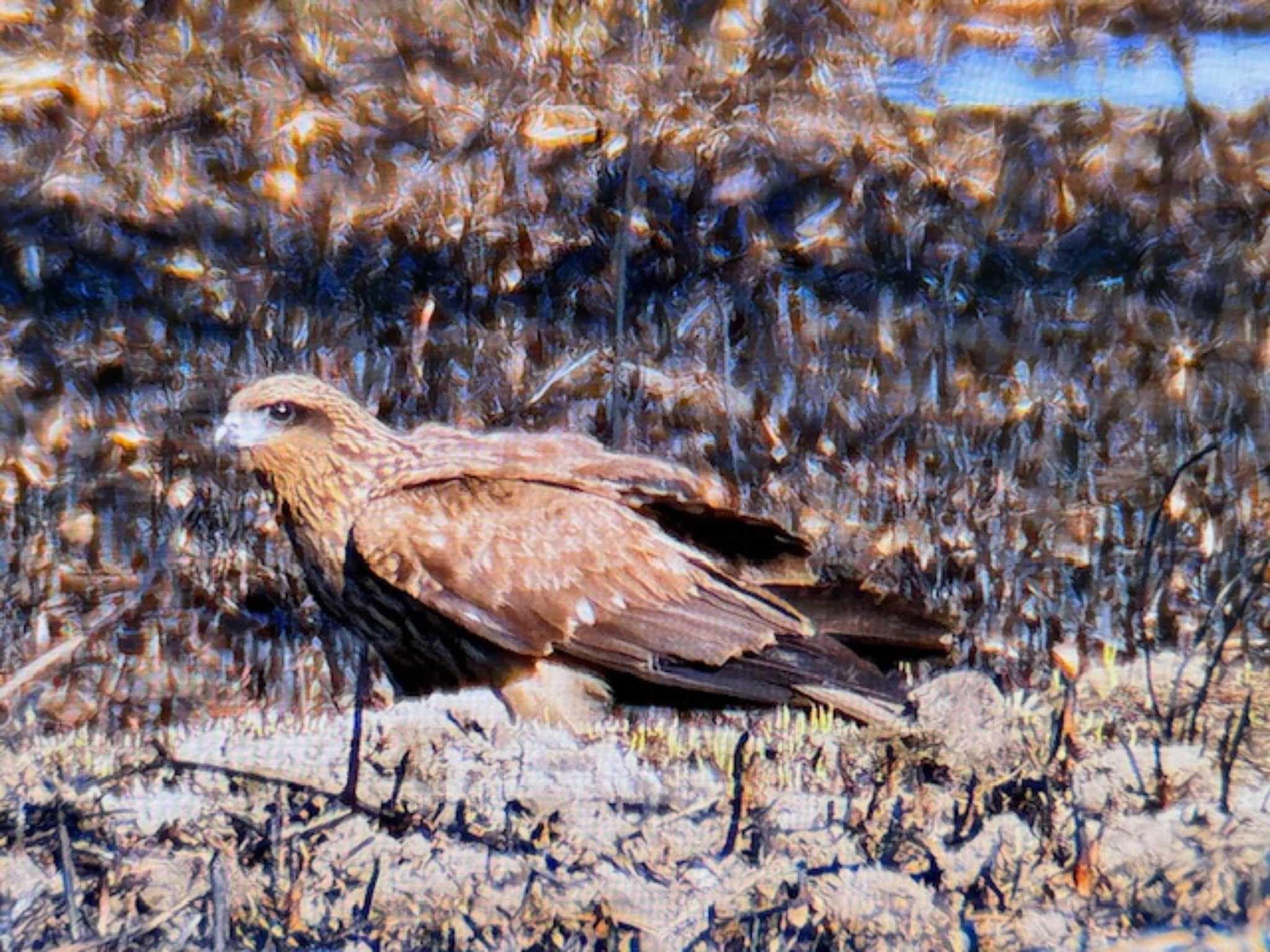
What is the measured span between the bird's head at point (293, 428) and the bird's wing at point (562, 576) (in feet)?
0.19

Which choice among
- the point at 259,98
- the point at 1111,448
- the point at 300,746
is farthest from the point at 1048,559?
the point at 259,98

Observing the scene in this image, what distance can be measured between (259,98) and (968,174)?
58 cm

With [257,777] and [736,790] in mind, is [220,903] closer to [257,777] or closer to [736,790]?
[257,777]

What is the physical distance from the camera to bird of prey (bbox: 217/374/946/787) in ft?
3.13

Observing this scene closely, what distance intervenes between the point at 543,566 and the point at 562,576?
2cm

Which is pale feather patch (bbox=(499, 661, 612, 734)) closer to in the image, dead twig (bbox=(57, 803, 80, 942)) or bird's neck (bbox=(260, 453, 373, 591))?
bird's neck (bbox=(260, 453, 373, 591))

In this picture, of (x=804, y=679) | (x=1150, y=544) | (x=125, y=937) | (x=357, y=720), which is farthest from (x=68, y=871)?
(x=1150, y=544)

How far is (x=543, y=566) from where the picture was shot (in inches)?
39.1

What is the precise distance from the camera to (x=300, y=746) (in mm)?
924

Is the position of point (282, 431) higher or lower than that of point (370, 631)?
higher

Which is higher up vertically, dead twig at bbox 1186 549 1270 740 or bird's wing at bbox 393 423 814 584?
bird's wing at bbox 393 423 814 584

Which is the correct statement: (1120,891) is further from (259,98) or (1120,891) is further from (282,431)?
(259,98)

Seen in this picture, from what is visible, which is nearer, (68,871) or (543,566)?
(68,871)

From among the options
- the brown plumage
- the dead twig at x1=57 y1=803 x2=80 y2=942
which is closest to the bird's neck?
the brown plumage
